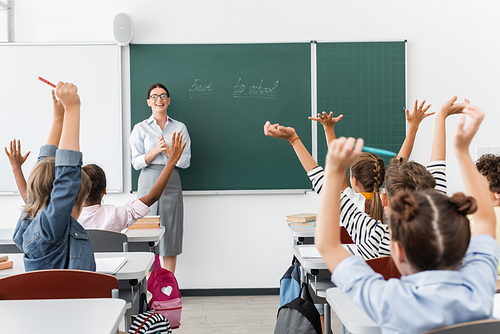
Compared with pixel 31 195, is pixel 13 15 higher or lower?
higher

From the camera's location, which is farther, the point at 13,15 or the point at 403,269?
the point at 13,15

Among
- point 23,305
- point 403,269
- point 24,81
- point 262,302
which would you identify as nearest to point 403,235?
point 403,269

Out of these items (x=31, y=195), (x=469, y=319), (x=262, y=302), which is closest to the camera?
(x=469, y=319)

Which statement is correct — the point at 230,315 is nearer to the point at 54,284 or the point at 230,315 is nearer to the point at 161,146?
the point at 161,146

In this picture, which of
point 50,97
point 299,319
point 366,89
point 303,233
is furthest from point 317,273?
point 50,97

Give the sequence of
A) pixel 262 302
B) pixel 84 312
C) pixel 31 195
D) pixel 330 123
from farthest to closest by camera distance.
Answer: pixel 262 302
pixel 330 123
pixel 31 195
pixel 84 312

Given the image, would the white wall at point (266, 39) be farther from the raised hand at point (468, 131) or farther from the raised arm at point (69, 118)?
the raised hand at point (468, 131)

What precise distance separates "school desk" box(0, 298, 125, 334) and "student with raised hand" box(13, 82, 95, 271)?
308mm

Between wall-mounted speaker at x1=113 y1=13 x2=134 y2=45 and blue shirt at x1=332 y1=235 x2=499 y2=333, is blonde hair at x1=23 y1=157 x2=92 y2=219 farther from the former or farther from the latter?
wall-mounted speaker at x1=113 y1=13 x2=134 y2=45

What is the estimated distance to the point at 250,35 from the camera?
3.81 meters

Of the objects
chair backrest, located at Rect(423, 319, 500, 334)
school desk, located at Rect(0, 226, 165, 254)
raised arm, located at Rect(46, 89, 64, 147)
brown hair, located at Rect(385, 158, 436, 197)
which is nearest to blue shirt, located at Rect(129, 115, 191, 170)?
school desk, located at Rect(0, 226, 165, 254)

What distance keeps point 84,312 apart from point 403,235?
808mm

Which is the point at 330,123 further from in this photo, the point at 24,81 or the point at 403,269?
the point at 24,81

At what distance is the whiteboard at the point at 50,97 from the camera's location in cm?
374
